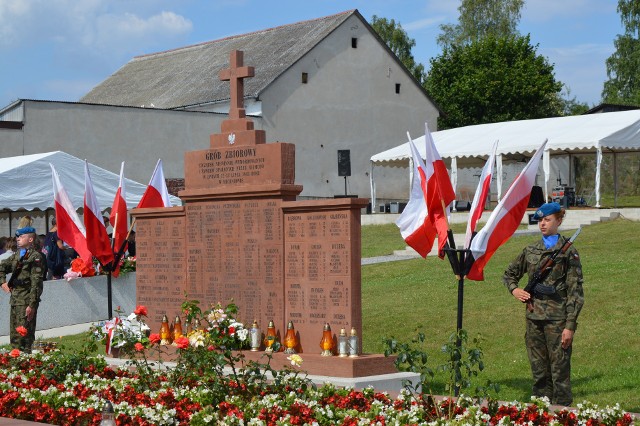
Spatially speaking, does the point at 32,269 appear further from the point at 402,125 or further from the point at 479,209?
the point at 402,125

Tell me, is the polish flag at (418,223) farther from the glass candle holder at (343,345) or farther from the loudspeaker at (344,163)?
the loudspeaker at (344,163)

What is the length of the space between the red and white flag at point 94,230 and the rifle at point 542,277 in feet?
27.6

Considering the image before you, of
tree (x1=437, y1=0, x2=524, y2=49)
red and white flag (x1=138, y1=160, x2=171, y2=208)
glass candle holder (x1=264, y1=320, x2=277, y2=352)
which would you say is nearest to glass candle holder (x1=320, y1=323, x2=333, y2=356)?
glass candle holder (x1=264, y1=320, x2=277, y2=352)

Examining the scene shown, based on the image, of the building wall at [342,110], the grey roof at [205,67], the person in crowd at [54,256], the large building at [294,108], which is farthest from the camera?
the grey roof at [205,67]

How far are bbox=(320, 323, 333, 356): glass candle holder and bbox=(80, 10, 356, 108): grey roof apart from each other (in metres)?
33.1

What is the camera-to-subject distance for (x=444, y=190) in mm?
11414

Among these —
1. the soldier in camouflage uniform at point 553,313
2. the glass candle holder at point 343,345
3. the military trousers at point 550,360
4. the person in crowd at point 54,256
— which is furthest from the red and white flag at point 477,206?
the person in crowd at point 54,256

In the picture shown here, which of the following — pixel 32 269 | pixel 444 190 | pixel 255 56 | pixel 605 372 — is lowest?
pixel 605 372

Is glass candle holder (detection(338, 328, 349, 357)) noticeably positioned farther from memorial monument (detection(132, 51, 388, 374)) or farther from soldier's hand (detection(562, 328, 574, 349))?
soldier's hand (detection(562, 328, 574, 349))

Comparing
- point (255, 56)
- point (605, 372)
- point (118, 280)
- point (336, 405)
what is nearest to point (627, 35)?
point (255, 56)

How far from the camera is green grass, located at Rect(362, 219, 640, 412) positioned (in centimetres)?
1180

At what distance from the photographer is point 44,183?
73.6 feet

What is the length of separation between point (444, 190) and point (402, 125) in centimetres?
3818

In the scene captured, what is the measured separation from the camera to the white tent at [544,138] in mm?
31062
